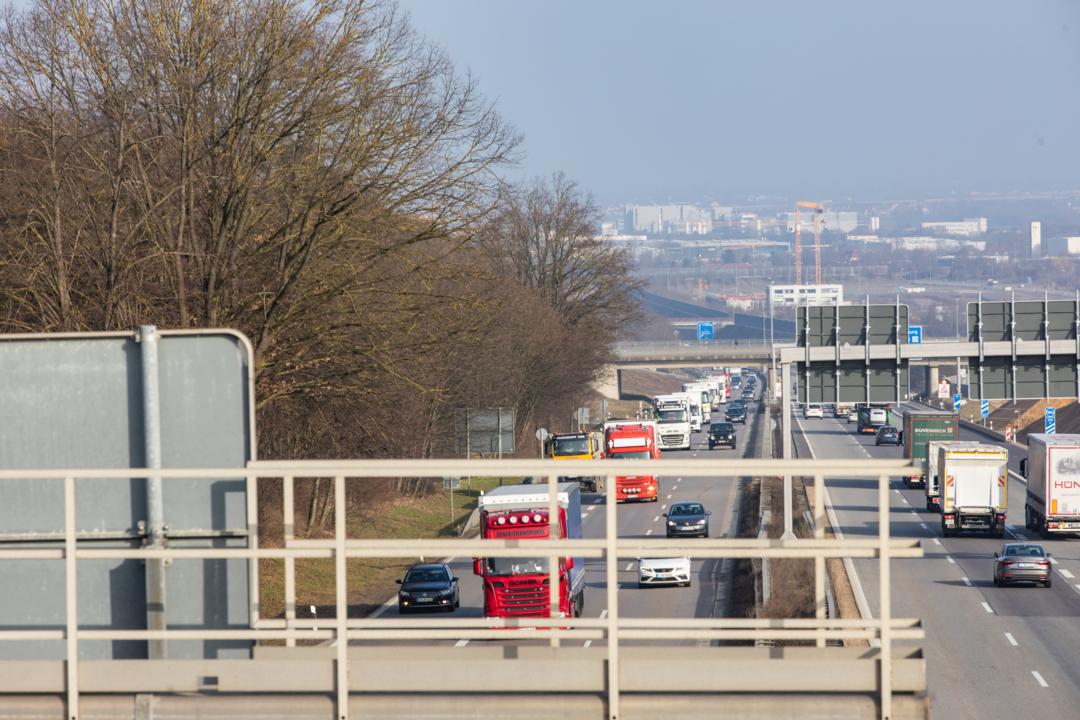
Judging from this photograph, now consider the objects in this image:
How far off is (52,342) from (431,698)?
9.98 feet

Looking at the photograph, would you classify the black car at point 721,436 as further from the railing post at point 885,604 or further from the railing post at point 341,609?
the railing post at point 341,609

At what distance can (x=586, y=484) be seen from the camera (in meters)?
67.6

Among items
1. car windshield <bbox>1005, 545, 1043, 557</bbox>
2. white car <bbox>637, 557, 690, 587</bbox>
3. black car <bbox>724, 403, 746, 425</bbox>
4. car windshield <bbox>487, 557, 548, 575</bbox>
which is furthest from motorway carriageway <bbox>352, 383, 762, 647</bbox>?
black car <bbox>724, 403, 746, 425</bbox>

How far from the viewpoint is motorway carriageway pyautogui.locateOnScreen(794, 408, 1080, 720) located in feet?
85.7

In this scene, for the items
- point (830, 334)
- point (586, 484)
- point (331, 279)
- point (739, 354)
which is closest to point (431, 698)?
point (331, 279)

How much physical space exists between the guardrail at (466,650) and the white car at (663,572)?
101ft

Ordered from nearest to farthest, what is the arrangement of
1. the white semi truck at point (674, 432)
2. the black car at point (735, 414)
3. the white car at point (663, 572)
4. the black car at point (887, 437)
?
the white car at point (663, 572) < the white semi truck at point (674, 432) < the black car at point (887, 437) < the black car at point (735, 414)

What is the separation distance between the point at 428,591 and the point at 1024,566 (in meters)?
17.8

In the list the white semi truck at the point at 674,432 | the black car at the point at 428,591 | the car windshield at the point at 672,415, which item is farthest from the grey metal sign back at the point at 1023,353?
the car windshield at the point at 672,415

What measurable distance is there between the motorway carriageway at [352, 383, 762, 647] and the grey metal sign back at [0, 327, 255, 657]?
445 inches

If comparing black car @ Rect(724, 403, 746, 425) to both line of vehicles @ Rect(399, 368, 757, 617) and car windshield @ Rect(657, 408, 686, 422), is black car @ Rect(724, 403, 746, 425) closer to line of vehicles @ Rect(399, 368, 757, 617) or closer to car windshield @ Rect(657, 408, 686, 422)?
car windshield @ Rect(657, 408, 686, 422)

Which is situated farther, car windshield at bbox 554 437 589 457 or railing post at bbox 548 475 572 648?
car windshield at bbox 554 437 589 457

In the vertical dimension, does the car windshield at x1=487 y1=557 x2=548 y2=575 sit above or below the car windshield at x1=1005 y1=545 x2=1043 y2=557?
above

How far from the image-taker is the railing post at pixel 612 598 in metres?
7.52
